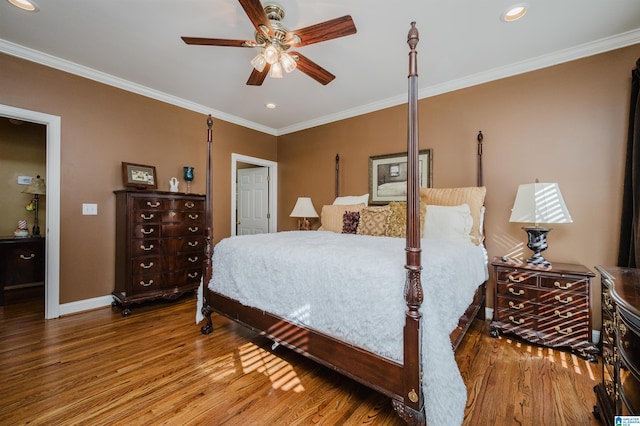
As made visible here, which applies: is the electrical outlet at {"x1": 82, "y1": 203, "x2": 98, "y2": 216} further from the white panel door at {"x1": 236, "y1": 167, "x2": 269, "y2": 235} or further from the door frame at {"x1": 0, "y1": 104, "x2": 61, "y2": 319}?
the white panel door at {"x1": 236, "y1": 167, "x2": 269, "y2": 235}

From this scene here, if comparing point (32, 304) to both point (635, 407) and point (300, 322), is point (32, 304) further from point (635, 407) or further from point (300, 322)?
point (635, 407)

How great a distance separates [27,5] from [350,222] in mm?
3261

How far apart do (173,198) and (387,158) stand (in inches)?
110

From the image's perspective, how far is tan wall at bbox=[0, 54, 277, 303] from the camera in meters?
2.71

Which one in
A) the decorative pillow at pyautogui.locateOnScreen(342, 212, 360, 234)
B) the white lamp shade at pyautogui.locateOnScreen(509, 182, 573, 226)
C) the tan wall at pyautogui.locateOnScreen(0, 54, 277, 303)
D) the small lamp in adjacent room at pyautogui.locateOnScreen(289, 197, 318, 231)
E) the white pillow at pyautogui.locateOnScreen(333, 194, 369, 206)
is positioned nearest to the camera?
the white lamp shade at pyautogui.locateOnScreen(509, 182, 573, 226)

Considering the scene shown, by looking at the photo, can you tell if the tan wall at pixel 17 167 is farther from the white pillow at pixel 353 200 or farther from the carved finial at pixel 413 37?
the carved finial at pixel 413 37

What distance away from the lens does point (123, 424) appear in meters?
1.40

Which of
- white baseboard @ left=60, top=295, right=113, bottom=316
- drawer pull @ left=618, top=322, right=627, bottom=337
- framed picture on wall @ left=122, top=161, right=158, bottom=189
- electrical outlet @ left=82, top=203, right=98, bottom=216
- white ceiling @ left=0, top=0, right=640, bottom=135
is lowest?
white baseboard @ left=60, top=295, right=113, bottom=316

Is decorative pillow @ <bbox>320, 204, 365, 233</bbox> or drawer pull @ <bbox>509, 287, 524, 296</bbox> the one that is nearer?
drawer pull @ <bbox>509, 287, 524, 296</bbox>

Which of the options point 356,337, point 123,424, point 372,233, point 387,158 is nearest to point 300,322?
point 356,337

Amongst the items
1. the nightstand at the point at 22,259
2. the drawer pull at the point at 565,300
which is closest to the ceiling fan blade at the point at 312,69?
the drawer pull at the point at 565,300

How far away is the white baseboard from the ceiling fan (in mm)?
2948

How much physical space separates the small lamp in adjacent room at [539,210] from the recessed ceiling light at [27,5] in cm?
416

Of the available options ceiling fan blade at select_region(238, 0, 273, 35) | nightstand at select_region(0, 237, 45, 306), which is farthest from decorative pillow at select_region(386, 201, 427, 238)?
nightstand at select_region(0, 237, 45, 306)
